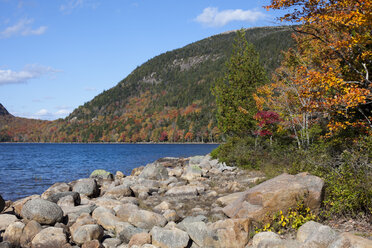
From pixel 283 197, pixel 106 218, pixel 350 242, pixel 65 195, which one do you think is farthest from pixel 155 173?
pixel 350 242

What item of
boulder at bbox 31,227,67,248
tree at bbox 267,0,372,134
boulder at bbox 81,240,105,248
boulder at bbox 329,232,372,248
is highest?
tree at bbox 267,0,372,134

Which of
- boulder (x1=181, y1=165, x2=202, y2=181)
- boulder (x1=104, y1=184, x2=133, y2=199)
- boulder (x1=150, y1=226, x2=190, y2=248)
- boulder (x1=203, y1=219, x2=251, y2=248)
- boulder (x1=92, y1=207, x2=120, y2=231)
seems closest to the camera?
boulder (x1=203, y1=219, x2=251, y2=248)

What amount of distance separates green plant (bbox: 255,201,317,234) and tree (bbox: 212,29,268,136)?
15627 millimetres

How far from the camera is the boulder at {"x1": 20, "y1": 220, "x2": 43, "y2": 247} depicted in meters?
8.25

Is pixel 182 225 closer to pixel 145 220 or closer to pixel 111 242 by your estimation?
pixel 145 220

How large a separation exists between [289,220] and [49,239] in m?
6.03

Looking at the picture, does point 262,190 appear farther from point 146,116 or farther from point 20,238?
point 146,116

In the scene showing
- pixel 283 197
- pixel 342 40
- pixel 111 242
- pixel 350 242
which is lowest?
A: pixel 111 242

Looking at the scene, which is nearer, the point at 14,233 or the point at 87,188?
the point at 14,233

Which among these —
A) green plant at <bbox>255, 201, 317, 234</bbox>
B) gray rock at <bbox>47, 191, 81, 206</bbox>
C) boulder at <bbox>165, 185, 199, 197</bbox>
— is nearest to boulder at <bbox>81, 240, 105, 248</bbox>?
green plant at <bbox>255, 201, 317, 234</bbox>

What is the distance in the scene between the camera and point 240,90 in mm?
24969

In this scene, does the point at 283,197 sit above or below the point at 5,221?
above

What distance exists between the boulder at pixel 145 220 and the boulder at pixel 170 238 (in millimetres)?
1371

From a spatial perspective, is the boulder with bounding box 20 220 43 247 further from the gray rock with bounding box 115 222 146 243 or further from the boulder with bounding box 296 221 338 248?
the boulder with bounding box 296 221 338 248
